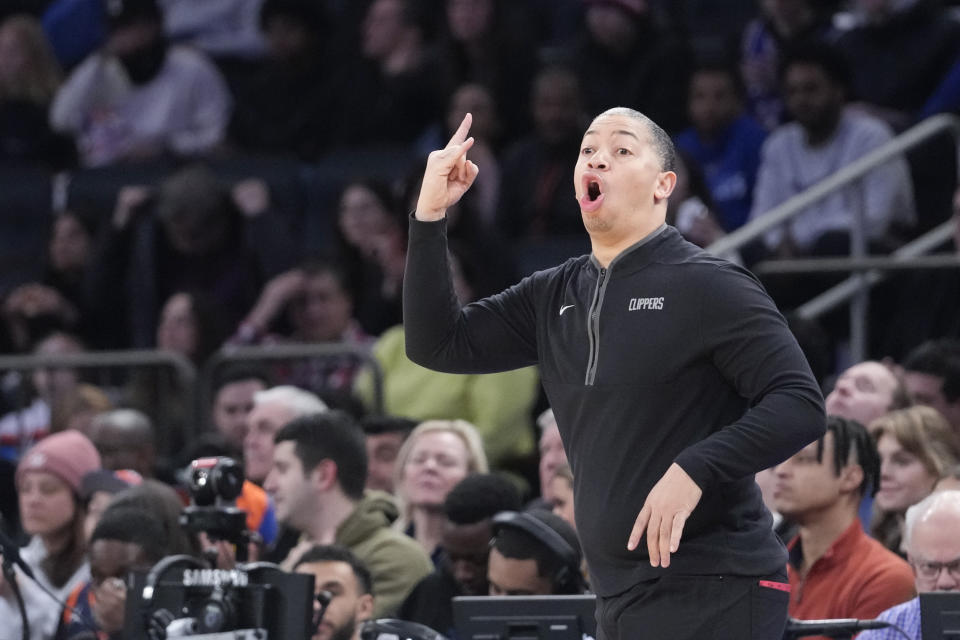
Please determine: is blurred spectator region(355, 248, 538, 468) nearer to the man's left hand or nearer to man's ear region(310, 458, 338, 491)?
man's ear region(310, 458, 338, 491)

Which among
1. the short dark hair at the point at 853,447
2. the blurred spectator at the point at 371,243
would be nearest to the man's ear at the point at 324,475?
the short dark hair at the point at 853,447

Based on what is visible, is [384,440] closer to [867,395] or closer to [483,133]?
[867,395]

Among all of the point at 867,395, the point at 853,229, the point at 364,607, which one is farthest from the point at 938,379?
the point at 364,607

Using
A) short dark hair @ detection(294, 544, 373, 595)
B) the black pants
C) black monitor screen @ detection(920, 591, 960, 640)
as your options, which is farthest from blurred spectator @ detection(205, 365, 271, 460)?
the black pants

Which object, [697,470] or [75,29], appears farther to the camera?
[75,29]

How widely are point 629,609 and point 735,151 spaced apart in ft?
19.3

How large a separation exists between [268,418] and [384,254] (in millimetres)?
1941

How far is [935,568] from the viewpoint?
4.97 metres

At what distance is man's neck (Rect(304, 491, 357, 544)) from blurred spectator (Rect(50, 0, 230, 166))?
188 inches

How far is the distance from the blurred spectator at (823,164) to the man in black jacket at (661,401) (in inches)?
184

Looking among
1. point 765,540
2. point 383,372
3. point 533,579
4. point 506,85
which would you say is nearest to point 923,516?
point 533,579

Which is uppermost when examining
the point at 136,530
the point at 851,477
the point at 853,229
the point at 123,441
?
the point at 853,229

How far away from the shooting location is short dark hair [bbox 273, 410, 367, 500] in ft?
21.2

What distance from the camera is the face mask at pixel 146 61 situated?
10.9 metres
